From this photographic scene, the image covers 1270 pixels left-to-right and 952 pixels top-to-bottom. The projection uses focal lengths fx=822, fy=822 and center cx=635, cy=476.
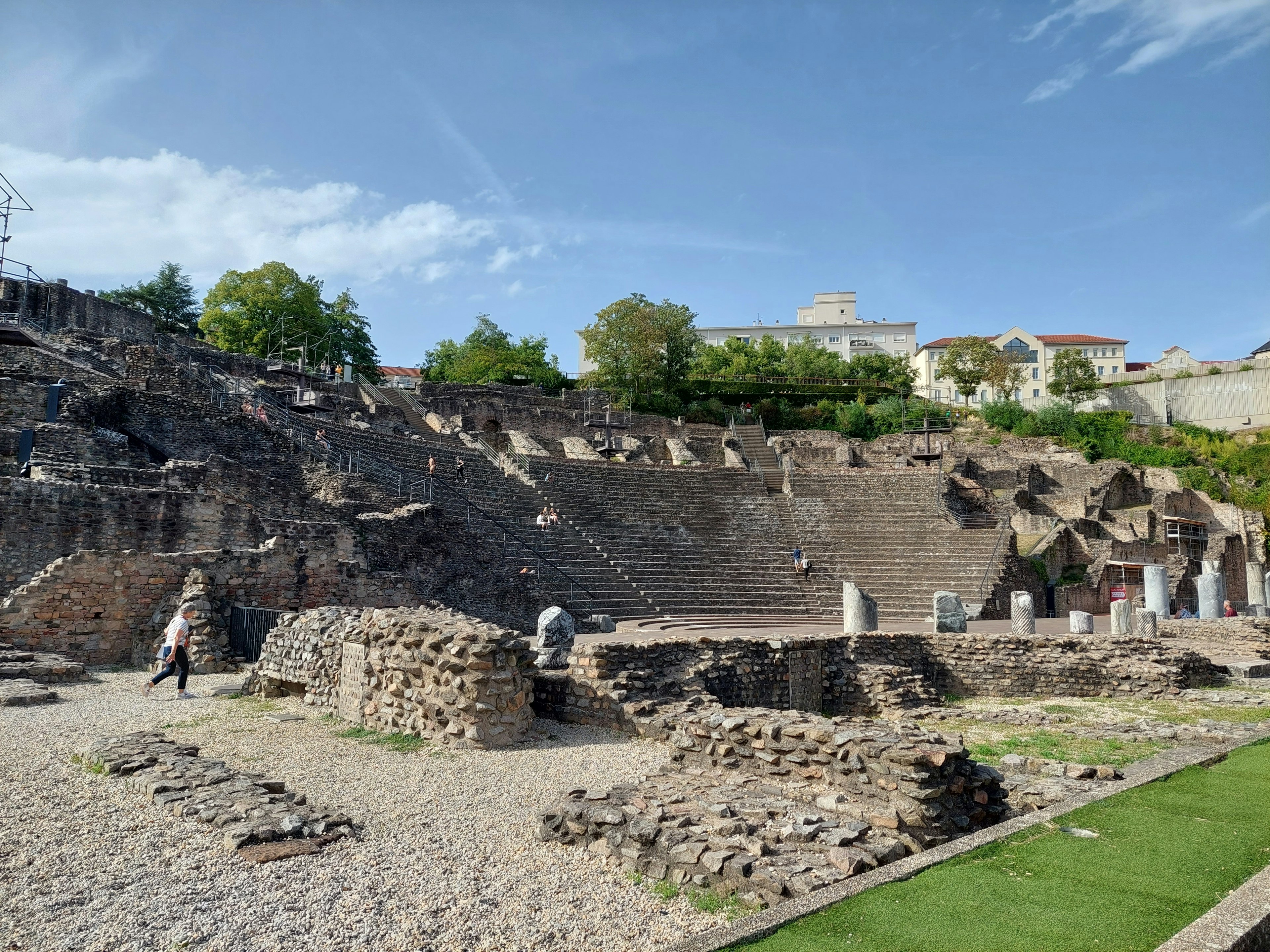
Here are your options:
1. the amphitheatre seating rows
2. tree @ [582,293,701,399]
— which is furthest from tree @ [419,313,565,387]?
the amphitheatre seating rows

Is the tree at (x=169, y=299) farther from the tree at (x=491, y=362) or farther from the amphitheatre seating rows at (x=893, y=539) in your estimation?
the amphitheatre seating rows at (x=893, y=539)

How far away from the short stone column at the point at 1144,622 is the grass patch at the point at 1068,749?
30.1 feet

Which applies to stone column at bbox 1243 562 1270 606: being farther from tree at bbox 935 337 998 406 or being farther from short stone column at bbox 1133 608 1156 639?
tree at bbox 935 337 998 406

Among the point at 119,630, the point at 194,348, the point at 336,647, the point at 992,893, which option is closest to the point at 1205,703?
the point at 992,893

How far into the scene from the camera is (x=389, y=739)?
8.67m

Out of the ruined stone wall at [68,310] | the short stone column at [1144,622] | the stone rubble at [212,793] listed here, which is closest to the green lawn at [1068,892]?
the stone rubble at [212,793]

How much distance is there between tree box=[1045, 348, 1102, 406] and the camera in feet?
168

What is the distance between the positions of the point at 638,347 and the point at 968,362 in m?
21.3

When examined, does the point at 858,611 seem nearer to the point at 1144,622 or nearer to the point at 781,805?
the point at 1144,622

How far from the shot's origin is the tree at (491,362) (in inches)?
2078

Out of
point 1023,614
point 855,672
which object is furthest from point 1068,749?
point 1023,614

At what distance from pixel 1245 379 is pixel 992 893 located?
57.5 m

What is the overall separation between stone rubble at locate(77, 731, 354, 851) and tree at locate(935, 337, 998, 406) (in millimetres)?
50218

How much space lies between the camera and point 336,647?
10.4 meters
